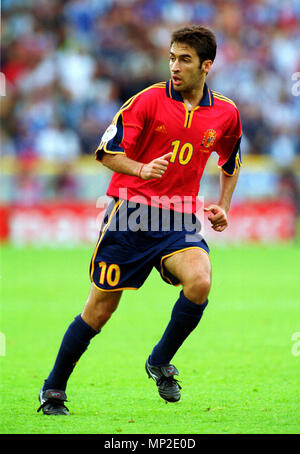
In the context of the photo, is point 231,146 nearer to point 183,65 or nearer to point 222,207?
point 222,207

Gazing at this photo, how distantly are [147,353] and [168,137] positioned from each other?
2.62 m

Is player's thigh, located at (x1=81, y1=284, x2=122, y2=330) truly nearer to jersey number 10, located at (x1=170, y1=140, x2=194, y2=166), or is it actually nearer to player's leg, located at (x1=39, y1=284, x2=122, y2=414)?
player's leg, located at (x1=39, y1=284, x2=122, y2=414)

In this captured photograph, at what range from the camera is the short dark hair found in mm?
5051

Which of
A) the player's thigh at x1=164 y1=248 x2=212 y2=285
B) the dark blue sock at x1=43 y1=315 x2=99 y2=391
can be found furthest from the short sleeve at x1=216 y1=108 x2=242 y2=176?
the dark blue sock at x1=43 y1=315 x2=99 y2=391

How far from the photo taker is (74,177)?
57.3 feet

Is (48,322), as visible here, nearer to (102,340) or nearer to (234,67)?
(102,340)

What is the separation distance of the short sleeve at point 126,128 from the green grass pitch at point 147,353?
162 cm

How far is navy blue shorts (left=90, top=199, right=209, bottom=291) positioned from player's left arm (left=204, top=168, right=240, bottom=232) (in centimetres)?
20

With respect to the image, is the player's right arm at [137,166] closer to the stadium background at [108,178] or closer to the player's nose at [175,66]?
the player's nose at [175,66]

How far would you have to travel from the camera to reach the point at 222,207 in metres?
5.50

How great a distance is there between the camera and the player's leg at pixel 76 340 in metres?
4.97
